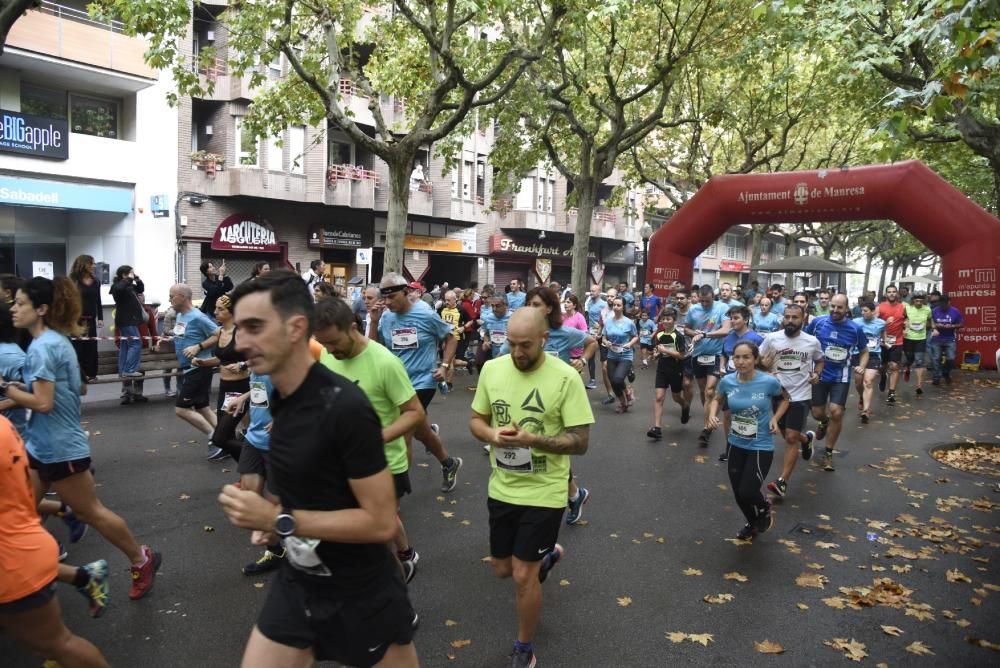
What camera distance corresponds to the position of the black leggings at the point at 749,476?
573cm

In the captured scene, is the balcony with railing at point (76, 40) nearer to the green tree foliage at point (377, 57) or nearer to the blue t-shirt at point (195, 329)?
the green tree foliage at point (377, 57)

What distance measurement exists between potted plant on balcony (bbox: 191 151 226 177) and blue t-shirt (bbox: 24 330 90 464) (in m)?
19.3

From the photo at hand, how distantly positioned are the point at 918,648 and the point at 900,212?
47.4ft

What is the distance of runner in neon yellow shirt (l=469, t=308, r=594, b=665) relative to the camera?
371 cm

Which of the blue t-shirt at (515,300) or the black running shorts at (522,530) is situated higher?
the blue t-shirt at (515,300)

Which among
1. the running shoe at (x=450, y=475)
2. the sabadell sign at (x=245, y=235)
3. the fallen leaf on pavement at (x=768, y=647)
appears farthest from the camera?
the sabadell sign at (x=245, y=235)

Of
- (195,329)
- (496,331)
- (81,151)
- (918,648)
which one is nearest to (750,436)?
(918,648)

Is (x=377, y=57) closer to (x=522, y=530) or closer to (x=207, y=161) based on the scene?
(x=207, y=161)

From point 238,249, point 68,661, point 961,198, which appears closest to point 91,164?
point 238,249

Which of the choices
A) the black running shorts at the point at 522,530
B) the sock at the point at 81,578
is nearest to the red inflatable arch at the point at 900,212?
the black running shorts at the point at 522,530

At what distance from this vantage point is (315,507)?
230 centimetres

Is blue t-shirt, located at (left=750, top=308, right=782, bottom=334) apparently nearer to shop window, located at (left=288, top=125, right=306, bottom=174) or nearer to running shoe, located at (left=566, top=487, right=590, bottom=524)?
running shoe, located at (left=566, top=487, right=590, bottom=524)

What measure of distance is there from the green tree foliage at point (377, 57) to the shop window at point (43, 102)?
6.00m

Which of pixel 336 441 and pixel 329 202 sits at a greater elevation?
pixel 329 202
